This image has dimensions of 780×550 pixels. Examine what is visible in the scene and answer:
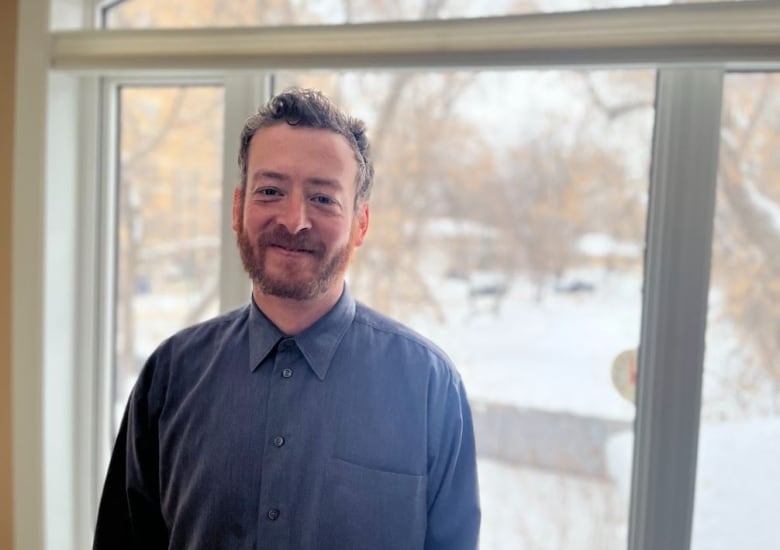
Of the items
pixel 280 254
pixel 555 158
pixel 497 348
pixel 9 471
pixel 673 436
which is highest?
pixel 555 158

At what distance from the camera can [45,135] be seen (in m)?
1.46

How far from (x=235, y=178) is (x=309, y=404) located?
708 millimetres

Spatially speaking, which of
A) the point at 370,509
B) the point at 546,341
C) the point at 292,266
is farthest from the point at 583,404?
the point at 292,266

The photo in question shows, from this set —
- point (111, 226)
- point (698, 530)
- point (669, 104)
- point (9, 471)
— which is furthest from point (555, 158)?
point (9, 471)

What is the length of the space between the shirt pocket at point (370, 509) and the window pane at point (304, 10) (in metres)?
0.89

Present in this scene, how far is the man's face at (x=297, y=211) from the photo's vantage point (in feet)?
3.03

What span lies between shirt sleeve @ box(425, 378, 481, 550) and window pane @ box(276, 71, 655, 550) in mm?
435

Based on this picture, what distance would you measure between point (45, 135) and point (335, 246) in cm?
93

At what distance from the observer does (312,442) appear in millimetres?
946

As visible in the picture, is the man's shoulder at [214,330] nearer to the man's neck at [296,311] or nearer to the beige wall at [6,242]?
the man's neck at [296,311]

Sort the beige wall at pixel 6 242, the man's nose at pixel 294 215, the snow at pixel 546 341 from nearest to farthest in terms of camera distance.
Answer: the man's nose at pixel 294 215
the snow at pixel 546 341
the beige wall at pixel 6 242

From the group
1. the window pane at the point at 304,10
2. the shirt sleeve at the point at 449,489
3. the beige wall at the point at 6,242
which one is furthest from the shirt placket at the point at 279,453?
the beige wall at the point at 6,242

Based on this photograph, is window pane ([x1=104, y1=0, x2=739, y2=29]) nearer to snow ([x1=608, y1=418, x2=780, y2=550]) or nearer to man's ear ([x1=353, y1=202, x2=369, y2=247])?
man's ear ([x1=353, y1=202, x2=369, y2=247])

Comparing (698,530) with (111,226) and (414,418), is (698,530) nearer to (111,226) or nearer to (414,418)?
(414,418)
